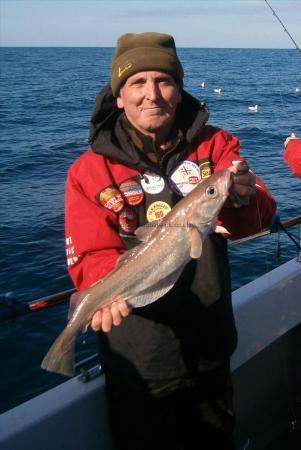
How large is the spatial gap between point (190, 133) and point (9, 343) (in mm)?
7000

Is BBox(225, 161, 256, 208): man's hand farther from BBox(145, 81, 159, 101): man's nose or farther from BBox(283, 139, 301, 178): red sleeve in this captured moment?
BBox(283, 139, 301, 178): red sleeve

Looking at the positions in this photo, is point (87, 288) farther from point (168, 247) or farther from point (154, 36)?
point (154, 36)

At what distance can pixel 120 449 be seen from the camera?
362 cm

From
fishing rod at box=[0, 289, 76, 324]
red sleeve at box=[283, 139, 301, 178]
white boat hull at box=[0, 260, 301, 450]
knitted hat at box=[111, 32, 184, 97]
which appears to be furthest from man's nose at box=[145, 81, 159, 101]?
white boat hull at box=[0, 260, 301, 450]

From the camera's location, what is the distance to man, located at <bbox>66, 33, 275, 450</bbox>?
3289 millimetres

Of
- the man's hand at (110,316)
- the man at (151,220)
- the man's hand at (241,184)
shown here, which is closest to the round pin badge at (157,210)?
the man at (151,220)

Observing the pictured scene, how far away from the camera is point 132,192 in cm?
339

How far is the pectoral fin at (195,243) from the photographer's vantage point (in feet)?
10.2

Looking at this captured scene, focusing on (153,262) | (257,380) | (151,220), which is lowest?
(257,380)

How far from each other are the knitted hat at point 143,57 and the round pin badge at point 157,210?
33.3 inches

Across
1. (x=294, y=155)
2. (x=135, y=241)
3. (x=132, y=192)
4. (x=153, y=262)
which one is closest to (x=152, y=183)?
(x=132, y=192)

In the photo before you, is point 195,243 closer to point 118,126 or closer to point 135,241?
point 135,241

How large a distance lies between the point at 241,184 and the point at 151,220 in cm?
71

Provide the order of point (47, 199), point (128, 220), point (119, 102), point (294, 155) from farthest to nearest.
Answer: point (47, 199) < point (294, 155) < point (119, 102) < point (128, 220)
